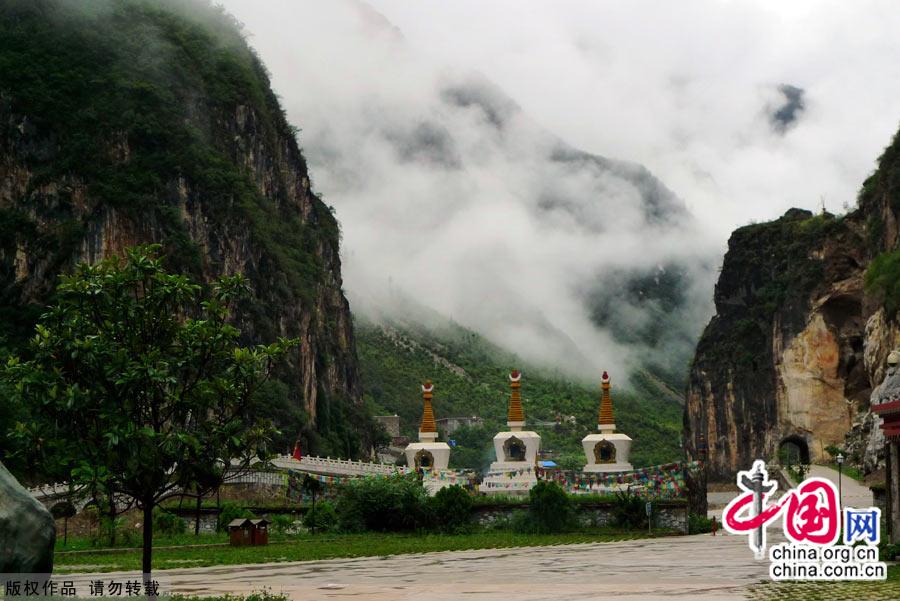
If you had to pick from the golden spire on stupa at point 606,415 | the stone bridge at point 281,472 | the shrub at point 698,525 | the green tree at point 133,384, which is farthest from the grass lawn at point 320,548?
the golden spire on stupa at point 606,415

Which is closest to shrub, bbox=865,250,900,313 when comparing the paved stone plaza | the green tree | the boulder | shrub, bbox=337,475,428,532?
shrub, bbox=337,475,428,532

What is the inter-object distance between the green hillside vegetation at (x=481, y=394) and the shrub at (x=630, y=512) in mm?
57363

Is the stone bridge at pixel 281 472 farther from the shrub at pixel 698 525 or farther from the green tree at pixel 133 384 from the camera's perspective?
the green tree at pixel 133 384

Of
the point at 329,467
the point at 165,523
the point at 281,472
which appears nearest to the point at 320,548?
the point at 165,523

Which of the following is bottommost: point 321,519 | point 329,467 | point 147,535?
point 321,519

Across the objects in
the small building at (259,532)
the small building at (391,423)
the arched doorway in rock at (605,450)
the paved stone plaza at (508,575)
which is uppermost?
the small building at (391,423)

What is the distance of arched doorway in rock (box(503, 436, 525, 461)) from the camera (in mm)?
57562

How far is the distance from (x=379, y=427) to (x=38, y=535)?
305 ft

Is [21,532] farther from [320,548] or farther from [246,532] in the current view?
[246,532]

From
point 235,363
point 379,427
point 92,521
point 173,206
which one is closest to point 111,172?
point 173,206

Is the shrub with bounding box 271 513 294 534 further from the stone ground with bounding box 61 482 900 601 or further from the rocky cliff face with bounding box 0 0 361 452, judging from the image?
the rocky cliff face with bounding box 0 0 361 452

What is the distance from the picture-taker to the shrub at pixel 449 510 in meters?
40.0

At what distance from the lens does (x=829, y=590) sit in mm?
18594

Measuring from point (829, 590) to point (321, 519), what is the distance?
80.7 ft
